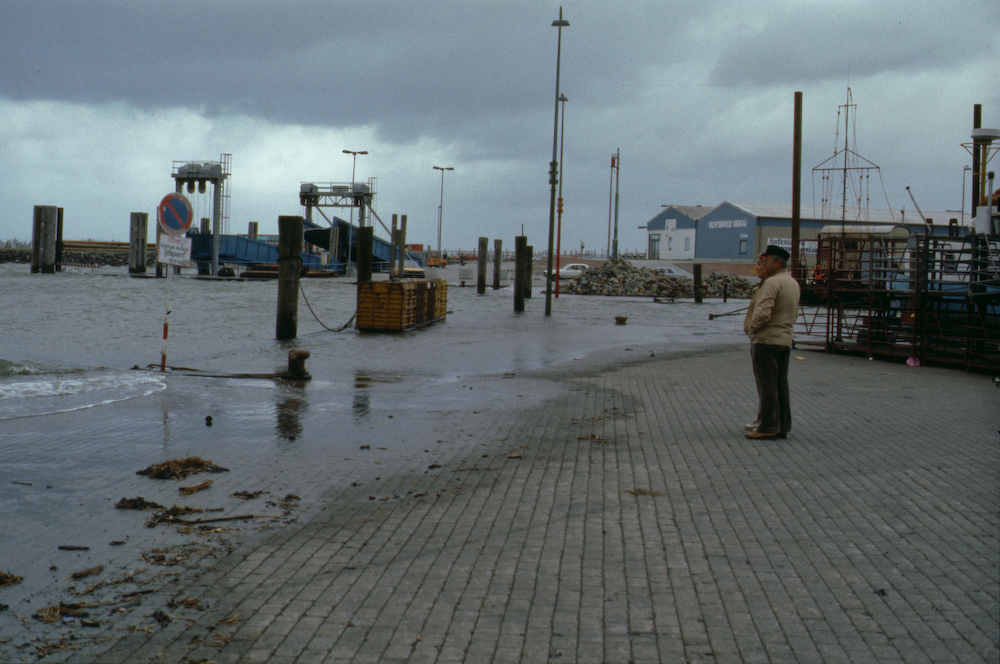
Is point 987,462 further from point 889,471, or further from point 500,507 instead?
point 500,507

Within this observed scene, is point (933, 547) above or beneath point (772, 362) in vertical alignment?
beneath

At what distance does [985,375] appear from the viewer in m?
14.7

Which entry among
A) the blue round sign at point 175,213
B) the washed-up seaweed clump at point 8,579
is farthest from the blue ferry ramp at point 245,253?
the washed-up seaweed clump at point 8,579

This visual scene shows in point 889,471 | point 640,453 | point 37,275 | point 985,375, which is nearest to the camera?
point 889,471

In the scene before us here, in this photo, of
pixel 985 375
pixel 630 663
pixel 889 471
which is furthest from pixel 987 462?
pixel 985 375

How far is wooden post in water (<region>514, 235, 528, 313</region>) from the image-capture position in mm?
32438

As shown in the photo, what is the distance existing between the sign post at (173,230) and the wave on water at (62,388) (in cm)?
101

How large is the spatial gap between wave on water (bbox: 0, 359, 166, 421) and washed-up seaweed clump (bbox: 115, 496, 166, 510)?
3977 millimetres

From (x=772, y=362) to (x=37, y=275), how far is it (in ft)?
170

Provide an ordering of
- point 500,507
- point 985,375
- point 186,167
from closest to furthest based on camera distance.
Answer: point 500,507, point 985,375, point 186,167

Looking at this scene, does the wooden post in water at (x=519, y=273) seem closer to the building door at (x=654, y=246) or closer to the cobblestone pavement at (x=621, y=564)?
the cobblestone pavement at (x=621, y=564)

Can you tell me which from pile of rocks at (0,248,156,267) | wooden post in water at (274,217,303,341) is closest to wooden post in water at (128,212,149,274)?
pile of rocks at (0,248,156,267)

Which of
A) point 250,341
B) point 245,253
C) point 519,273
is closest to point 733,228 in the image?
point 245,253

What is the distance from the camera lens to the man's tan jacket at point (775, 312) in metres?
8.52
